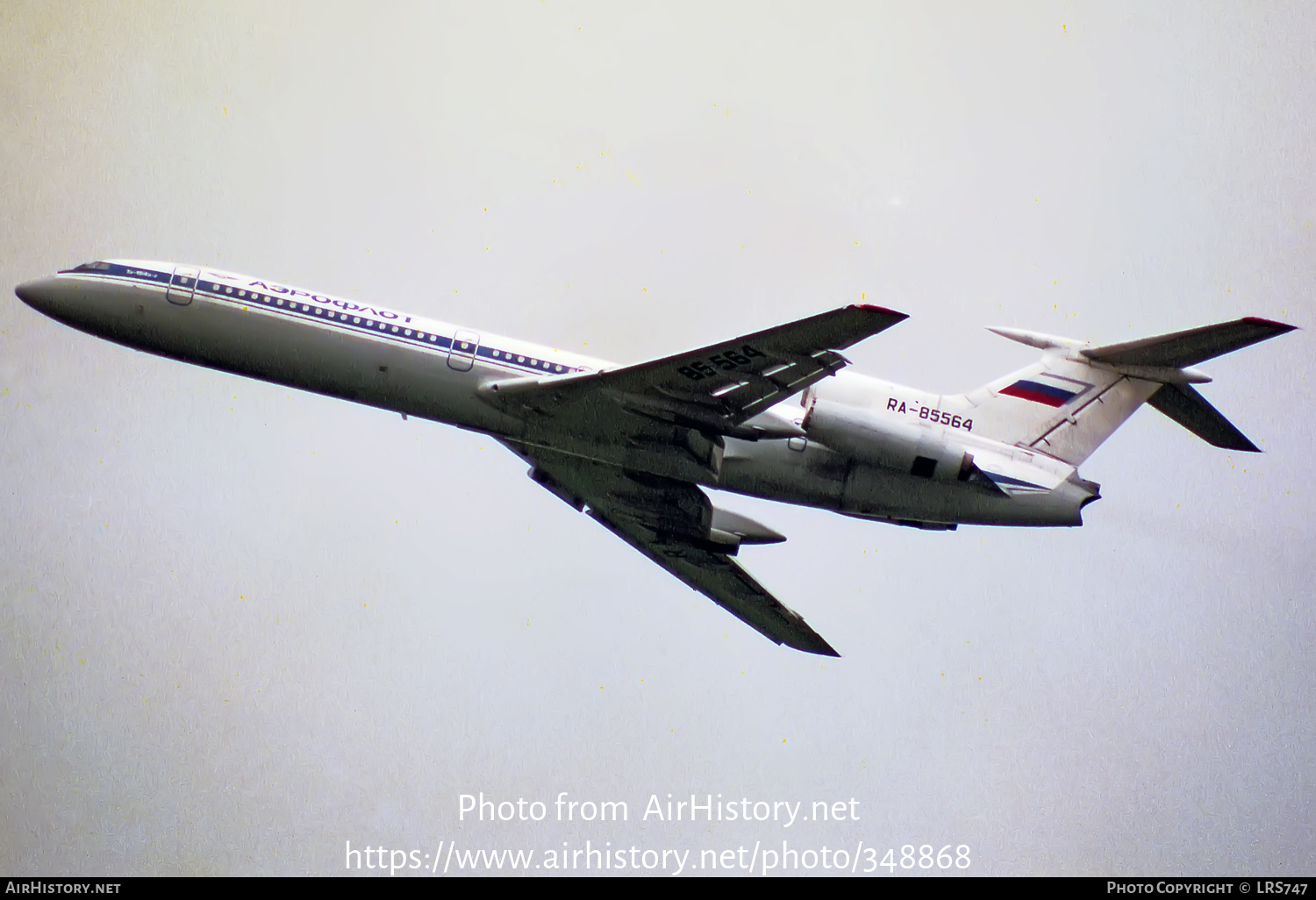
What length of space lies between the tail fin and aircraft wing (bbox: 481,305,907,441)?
4.01 metres

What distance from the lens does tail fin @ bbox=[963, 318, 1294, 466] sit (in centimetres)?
2027

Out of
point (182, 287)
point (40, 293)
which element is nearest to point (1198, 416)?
point (182, 287)

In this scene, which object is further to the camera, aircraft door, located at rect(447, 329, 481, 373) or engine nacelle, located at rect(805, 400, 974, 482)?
aircraft door, located at rect(447, 329, 481, 373)

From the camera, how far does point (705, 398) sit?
19.1m

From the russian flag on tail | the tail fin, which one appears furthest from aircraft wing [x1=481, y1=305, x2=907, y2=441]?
the russian flag on tail

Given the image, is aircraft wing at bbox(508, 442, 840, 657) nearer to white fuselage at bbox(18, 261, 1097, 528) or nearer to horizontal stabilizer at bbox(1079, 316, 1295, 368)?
white fuselage at bbox(18, 261, 1097, 528)

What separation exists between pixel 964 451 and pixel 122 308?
13444 mm

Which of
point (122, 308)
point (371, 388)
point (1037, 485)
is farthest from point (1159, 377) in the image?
point (122, 308)

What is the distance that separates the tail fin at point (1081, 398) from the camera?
798 inches

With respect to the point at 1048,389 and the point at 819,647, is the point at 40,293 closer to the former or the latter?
the point at 819,647

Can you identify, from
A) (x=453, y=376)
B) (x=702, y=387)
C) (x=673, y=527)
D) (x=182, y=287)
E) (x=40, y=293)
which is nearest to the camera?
(x=702, y=387)

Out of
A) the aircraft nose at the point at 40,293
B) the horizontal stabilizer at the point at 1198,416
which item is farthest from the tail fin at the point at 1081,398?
the aircraft nose at the point at 40,293

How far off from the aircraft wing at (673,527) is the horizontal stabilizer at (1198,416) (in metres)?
7.55

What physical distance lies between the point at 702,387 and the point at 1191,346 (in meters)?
7.42
